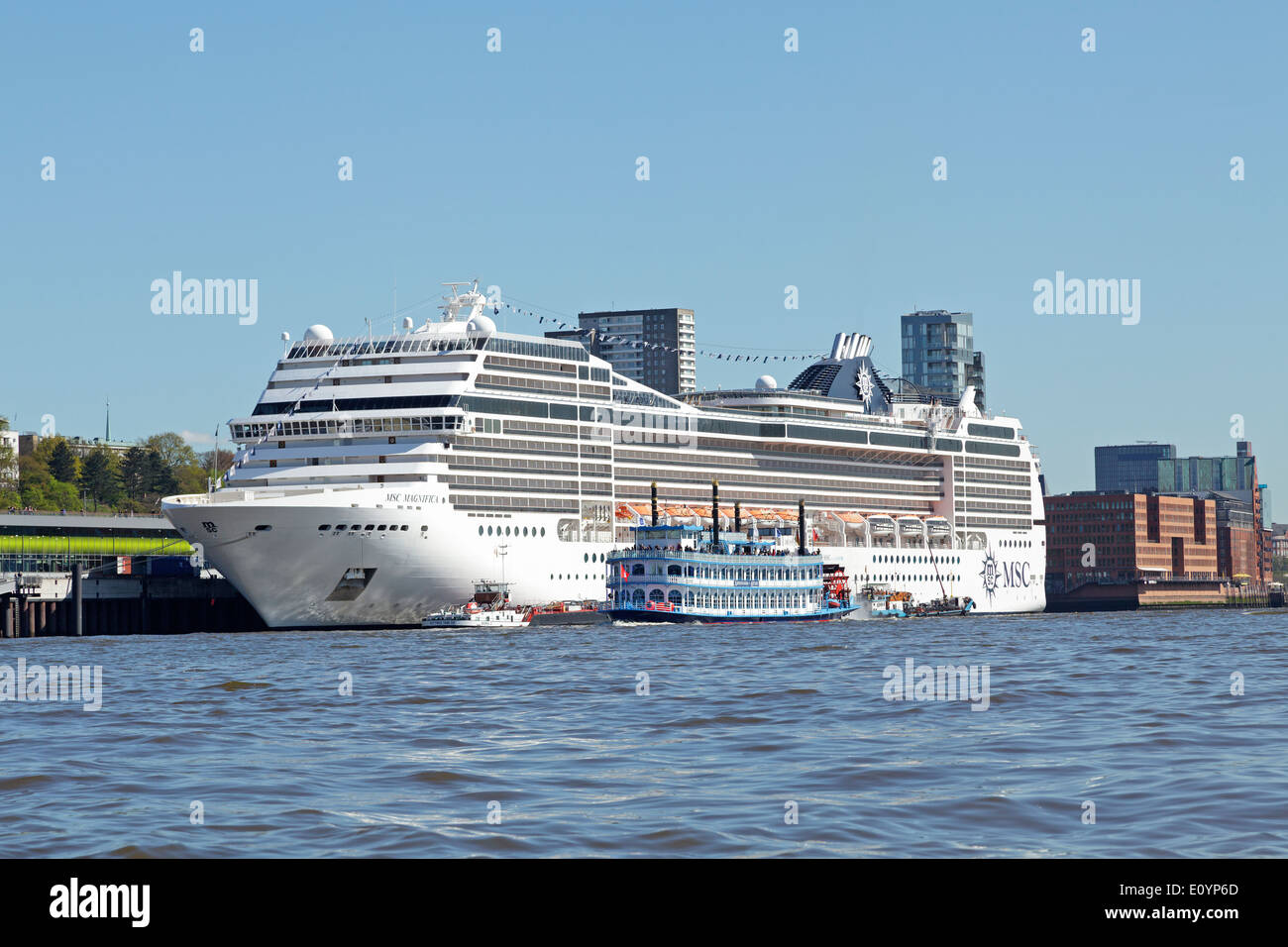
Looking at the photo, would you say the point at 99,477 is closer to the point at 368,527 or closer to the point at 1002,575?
the point at 1002,575

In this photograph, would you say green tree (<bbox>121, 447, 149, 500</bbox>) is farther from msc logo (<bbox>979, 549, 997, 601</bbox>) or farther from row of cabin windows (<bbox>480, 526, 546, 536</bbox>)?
row of cabin windows (<bbox>480, 526, 546, 536</bbox>)

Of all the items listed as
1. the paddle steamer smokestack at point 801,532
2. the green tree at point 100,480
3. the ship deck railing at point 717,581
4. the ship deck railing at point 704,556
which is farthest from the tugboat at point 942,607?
the green tree at point 100,480

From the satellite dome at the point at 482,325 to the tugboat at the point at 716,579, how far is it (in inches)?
611

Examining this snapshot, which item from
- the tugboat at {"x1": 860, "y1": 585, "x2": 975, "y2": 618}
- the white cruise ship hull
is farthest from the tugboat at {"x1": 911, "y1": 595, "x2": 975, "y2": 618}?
the white cruise ship hull

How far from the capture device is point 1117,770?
22172 mm

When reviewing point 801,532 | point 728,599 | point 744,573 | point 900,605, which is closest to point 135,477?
point 801,532

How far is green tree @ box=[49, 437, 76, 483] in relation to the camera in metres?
187

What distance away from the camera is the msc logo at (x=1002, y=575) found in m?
142

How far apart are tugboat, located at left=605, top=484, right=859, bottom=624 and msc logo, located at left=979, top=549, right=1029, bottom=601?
28.9 metres

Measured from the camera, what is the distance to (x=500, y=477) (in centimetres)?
9669

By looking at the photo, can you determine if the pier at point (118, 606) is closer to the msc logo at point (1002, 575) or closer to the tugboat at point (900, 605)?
the tugboat at point (900, 605)
